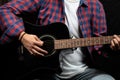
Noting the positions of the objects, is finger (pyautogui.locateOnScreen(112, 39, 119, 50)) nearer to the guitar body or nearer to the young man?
the young man

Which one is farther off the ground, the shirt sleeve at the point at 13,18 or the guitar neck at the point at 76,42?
the shirt sleeve at the point at 13,18

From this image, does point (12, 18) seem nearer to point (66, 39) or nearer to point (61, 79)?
point (66, 39)

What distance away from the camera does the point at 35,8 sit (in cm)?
128

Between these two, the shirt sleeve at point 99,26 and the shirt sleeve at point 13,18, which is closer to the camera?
the shirt sleeve at point 13,18

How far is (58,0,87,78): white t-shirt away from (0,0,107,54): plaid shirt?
0.09ft

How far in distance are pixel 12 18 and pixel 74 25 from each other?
33cm

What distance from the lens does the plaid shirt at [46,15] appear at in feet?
3.91

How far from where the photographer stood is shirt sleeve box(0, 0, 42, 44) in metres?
1.18

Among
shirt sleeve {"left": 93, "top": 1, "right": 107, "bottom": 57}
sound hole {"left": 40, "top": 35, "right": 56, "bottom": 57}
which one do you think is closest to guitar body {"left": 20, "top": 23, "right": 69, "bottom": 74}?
sound hole {"left": 40, "top": 35, "right": 56, "bottom": 57}

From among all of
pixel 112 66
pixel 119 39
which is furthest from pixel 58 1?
pixel 112 66

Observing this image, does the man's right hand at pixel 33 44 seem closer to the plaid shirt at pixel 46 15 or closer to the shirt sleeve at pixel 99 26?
the plaid shirt at pixel 46 15

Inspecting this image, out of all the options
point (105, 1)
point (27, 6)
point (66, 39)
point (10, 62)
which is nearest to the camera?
point (66, 39)

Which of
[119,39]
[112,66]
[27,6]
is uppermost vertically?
[27,6]

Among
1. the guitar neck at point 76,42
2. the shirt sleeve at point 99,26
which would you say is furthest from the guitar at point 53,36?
the shirt sleeve at point 99,26
